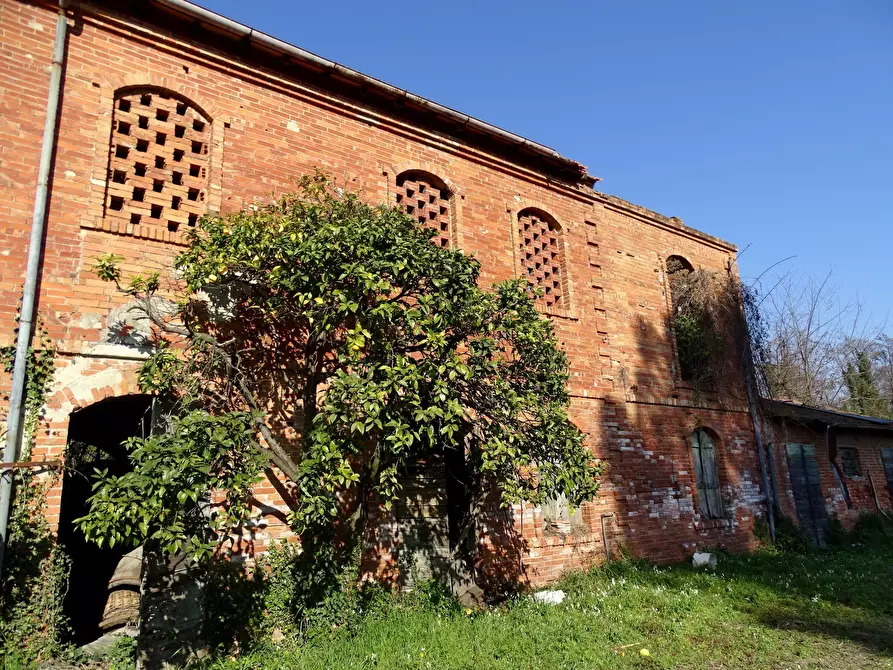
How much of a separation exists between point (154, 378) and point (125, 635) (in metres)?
2.97

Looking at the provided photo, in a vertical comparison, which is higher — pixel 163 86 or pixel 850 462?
pixel 163 86

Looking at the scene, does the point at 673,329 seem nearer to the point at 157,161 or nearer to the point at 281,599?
the point at 281,599

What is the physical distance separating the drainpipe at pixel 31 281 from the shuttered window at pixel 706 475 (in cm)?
1080

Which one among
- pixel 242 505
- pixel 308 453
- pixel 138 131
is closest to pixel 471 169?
pixel 138 131

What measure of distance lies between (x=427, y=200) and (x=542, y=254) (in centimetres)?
241

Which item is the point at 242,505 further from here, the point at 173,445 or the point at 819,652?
the point at 819,652

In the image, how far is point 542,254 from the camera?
10.4m

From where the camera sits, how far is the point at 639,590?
7973 millimetres

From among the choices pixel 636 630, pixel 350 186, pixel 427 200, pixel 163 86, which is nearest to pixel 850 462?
pixel 636 630

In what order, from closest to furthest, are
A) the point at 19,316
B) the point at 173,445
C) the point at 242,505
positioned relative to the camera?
the point at 173,445, the point at 242,505, the point at 19,316

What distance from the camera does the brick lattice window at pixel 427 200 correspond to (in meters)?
9.03

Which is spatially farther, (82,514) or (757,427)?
(757,427)

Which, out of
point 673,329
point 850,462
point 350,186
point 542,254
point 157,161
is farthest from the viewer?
point 850,462

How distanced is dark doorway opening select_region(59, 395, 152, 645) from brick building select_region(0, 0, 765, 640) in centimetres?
11
